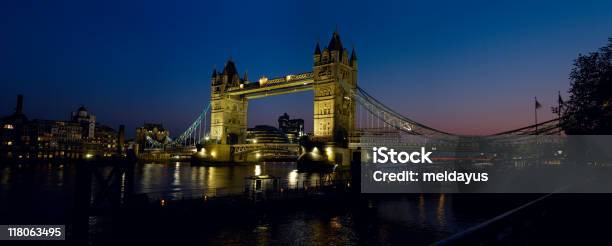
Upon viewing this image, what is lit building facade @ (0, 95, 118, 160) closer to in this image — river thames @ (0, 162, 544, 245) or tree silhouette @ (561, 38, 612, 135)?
river thames @ (0, 162, 544, 245)

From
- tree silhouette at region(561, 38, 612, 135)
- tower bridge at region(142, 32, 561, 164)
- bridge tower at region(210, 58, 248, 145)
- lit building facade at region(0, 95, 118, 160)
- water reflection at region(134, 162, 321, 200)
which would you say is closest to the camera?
tree silhouette at region(561, 38, 612, 135)

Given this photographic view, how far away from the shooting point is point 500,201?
28.5 meters

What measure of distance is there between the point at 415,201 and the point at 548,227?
80.6 ft

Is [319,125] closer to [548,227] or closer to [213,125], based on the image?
[213,125]

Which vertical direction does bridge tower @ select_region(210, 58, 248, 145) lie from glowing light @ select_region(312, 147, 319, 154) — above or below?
above

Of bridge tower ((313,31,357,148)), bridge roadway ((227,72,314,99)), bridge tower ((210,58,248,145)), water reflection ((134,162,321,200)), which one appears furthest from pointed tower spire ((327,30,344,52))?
bridge tower ((210,58,248,145))

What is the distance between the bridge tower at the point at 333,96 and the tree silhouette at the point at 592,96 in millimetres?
52069

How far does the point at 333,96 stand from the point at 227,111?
36700 mm

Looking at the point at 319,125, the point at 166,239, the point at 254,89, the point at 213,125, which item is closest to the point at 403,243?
the point at 166,239

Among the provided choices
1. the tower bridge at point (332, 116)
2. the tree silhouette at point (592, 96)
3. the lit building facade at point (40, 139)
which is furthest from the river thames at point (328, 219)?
the lit building facade at point (40, 139)

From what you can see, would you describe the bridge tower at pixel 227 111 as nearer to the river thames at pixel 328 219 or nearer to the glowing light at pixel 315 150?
the glowing light at pixel 315 150

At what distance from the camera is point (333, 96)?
74.1 metres

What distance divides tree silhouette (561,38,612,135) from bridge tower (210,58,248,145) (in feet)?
282

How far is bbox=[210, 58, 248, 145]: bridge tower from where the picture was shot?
10031 cm
